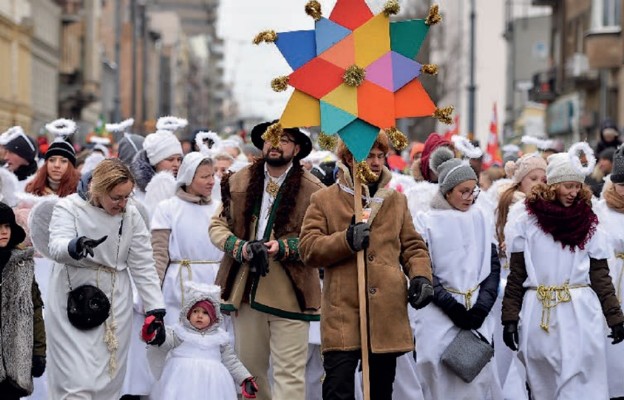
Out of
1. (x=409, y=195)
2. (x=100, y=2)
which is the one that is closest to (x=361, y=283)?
(x=409, y=195)

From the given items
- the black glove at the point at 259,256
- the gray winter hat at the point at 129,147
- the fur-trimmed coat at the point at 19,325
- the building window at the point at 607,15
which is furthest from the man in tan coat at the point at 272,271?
the building window at the point at 607,15

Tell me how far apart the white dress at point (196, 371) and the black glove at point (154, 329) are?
499 mm

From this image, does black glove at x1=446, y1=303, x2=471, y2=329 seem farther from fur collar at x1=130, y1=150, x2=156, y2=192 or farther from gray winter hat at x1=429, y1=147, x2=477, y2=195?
fur collar at x1=130, y1=150, x2=156, y2=192

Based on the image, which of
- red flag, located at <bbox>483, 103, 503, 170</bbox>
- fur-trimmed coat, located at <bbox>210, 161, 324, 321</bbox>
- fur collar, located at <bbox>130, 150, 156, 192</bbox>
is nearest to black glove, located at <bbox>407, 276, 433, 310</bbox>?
fur-trimmed coat, located at <bbox>210, 161, 324, 321</bbox>

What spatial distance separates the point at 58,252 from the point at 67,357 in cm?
70

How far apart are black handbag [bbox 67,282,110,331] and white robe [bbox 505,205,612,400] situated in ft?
8.63

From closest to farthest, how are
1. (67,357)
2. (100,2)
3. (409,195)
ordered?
(67,357) < (409,195) < (100,2)

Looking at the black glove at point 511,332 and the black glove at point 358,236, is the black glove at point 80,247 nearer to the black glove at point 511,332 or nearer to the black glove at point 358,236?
the black glove at point 358,236

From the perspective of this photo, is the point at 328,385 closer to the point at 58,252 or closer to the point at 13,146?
the point at 58,252

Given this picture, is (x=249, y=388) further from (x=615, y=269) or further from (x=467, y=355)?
(x=615, y=269)

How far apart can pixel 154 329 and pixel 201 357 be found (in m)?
0.65

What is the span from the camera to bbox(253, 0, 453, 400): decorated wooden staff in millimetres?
8922

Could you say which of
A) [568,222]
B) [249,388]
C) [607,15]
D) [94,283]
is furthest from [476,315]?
[607,15]

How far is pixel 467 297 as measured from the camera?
10.3 meters
